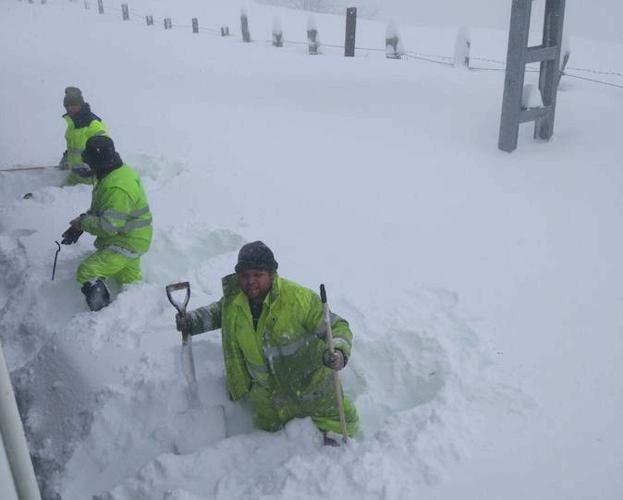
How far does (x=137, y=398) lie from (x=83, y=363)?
58 centimetres

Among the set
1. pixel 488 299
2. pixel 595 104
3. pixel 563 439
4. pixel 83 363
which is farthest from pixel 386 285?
pixel 595 104

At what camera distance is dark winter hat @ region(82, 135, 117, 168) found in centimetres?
444

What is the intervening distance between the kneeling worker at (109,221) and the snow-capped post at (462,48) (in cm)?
988

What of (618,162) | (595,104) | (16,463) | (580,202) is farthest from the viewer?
(595,104)

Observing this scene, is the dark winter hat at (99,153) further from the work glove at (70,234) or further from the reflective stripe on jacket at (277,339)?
the reflective stripe on jacket at (277,339)

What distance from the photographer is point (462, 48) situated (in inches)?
501

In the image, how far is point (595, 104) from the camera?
8.55 metres

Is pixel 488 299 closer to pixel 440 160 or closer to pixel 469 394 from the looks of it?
pixel 469 394

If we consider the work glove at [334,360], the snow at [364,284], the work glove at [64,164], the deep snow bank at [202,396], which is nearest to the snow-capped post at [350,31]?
the snow at [364,284]

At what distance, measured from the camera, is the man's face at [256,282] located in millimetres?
3223

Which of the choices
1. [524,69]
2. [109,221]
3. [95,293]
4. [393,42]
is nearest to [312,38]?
[393,42]

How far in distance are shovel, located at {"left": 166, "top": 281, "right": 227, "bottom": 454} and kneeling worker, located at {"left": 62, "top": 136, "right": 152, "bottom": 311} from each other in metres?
1.13

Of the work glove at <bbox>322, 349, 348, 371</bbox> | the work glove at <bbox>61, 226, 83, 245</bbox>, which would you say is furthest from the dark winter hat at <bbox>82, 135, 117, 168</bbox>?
the work glove at <bbox>322, 349, 348, 371</bbox>

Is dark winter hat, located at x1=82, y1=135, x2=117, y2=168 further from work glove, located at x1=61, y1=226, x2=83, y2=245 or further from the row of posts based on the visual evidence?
the row of posts
